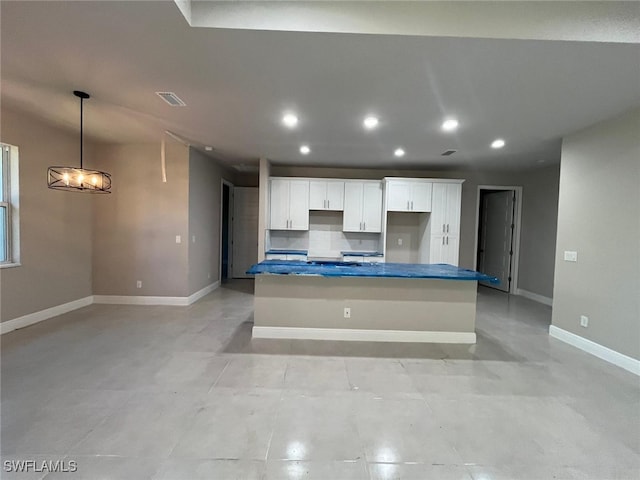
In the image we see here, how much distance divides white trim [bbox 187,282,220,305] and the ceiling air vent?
10.4 feet

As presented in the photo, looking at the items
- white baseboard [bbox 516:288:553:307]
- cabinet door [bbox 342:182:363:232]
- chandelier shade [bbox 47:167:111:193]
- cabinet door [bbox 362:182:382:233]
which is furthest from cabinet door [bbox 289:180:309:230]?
white baseboard [bbox 516:288:553:307]

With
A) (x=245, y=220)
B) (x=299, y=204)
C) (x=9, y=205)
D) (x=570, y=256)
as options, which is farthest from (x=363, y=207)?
(x=9, y=205)

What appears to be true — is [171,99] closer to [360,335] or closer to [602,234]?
[360,335]

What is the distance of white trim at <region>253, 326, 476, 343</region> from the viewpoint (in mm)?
3562

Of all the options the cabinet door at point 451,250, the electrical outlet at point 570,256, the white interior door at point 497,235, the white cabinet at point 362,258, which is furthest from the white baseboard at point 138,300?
the white interior door at point 497,235

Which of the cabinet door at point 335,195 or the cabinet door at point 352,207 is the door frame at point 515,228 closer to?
the cabinet door at point 352,207

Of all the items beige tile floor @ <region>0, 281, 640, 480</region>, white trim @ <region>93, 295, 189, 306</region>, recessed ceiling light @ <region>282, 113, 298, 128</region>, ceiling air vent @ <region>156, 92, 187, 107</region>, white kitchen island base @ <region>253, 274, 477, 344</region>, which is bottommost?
beige tile floor @ <region>0, 281, 640, 480</region>

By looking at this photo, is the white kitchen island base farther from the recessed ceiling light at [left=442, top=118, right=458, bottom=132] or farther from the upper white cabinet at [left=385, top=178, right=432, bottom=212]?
the upper white cabinet at [left=385, top=178, right=432, bottom=212]

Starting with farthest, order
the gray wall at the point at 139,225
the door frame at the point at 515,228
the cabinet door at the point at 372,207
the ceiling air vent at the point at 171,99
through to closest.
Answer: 1. the door frame at the point at 515,228
2. the cabinet door at the point at 372,207
3. the gray wall at the point at 139,225
4. the ceiling air vent at the point at 171,99

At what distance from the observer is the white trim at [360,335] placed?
3.56 m

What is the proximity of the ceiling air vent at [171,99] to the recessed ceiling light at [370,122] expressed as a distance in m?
2.01

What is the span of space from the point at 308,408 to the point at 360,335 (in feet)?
4.92

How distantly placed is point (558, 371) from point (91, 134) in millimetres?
6568

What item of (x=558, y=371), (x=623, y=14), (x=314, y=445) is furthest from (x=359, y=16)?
(x=558, y=371)
